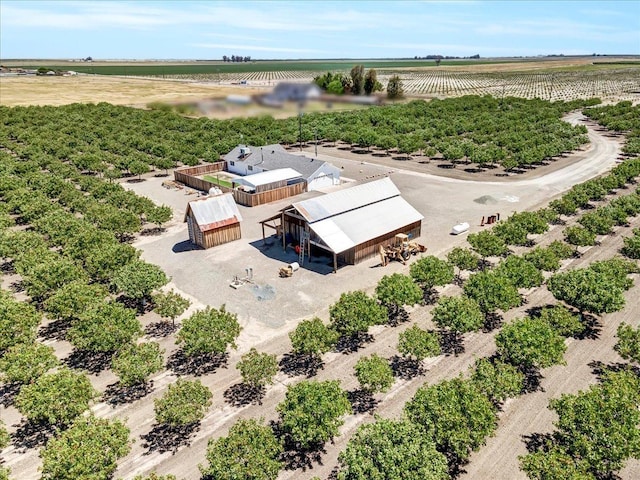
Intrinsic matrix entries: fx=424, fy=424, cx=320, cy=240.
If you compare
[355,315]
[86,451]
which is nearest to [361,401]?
[355,315]

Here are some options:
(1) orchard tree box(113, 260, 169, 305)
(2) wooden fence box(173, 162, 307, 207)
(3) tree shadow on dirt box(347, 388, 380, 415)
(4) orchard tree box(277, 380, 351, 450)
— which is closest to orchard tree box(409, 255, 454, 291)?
(3) tree shadow on dirt box(347, 388, 380, 415)

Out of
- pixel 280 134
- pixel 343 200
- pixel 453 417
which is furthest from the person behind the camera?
pixel 280 134

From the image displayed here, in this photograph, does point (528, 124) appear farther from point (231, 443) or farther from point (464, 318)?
point (231, 443)

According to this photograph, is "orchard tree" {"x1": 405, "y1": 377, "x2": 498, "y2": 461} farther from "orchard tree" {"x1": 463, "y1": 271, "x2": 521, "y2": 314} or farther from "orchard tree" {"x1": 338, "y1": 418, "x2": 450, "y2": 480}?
"orchard tree" {"x1": 463, "y1": 271, "x2": 521, "y2": 314}

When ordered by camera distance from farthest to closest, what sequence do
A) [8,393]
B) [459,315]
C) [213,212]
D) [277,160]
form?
[277,160], [213,212], [459,315], [8,393]

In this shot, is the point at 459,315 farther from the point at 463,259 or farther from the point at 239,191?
the point at 239,191
